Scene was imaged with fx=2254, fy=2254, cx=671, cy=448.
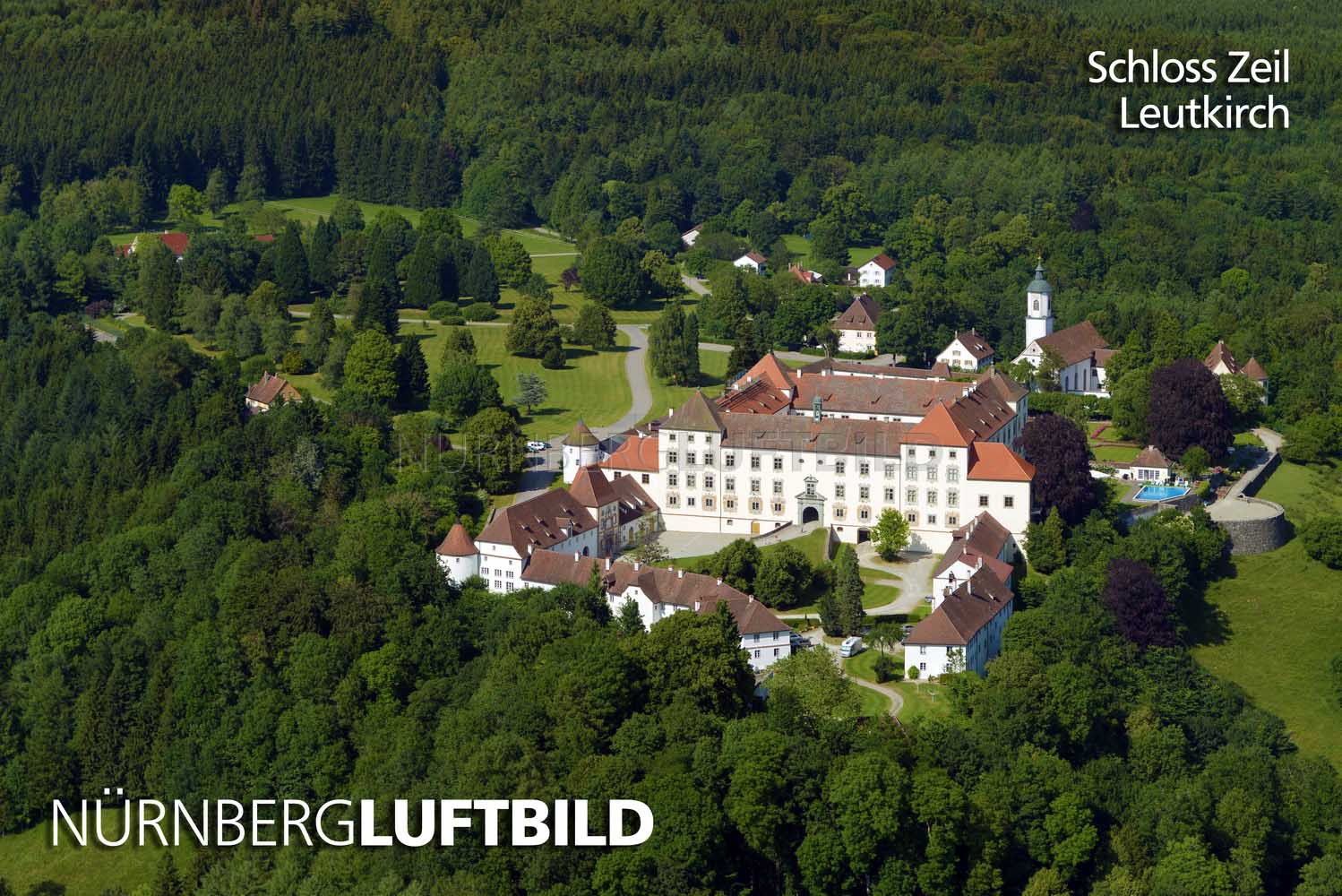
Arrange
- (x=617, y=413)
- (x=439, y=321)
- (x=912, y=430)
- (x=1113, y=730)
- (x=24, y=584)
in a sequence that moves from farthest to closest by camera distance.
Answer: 1. (x=439, y=321)
2. (x=617, y=413)
3. (x=24, y=584)
4. (x=912, y=430)
5. (x=1113, y=730)

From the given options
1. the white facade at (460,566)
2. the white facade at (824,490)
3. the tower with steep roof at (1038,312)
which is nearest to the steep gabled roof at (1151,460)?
the white facade at (824,490)

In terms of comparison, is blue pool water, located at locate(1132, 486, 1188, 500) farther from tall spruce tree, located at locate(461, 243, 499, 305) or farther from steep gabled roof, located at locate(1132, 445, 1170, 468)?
tall spruce tree, located at locate(461, 243, 499, 305)

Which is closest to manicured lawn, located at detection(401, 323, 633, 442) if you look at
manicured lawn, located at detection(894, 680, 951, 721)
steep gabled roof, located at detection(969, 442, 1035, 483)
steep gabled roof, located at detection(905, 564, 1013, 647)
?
steep gabled roof, located at detection(969, 442, 1035, 483)

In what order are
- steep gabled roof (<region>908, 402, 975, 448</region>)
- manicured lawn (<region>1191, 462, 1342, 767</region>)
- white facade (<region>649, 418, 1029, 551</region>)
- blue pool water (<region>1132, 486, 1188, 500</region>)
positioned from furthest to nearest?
blue pool water (<region>1132, 486, 1188, 500</region>) → white facade (<region>649, 418, 1029, 551</region>) → steep gabled roof (<region>908, 402, 975, 448</region>) → manicured lawn (<region>1191, 462, 1342, 767</region>)

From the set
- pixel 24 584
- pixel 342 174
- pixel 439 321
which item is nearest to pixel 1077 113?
pixel 342 174

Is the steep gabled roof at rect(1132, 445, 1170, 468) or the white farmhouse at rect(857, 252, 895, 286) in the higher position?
the steep gabled roof at rect(1132, 445, 1170, 468)

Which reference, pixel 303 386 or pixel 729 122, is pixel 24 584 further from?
pixel 729 122

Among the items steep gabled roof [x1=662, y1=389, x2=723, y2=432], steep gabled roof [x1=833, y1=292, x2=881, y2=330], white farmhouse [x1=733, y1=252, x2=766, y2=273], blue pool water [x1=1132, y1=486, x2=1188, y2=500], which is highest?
steep gabled roof [x1=662, y1=389, x2=723, y2=432]
